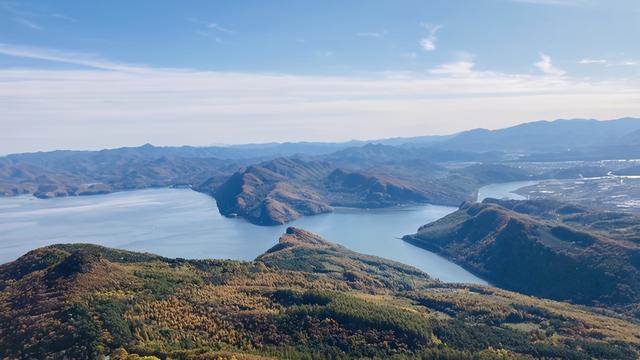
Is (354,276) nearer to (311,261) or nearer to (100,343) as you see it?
(311,261)

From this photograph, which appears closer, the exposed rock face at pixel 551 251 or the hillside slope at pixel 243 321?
the hillside slope at pixel 243 321

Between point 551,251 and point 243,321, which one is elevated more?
point 243,321

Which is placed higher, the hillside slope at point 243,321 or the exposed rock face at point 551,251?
Result: the hillside slope at point 243,321

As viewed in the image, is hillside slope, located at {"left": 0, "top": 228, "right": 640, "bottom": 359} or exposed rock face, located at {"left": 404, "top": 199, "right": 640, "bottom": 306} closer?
hillside slope, located at {"left": 0, "top": 228, "right": 640, "bottom": 359}

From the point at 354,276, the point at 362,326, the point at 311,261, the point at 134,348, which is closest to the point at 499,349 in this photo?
the point at 362,326
